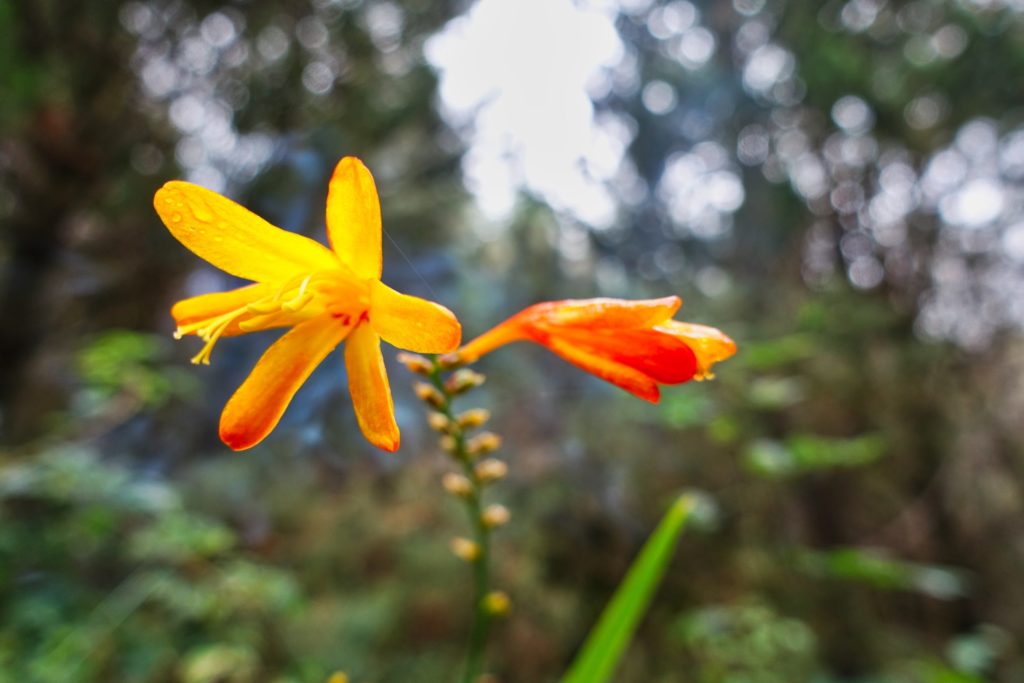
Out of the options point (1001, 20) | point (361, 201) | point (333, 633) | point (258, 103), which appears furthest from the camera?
point (1001, 20)

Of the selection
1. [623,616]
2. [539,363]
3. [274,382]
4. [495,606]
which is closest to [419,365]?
[274,382]

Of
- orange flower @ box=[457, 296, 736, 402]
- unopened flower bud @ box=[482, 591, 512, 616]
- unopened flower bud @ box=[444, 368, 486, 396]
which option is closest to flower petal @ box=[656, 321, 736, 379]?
orange flower @ box=[457, 296, 736, 402]

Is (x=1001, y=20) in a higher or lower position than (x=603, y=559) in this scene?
A: higher

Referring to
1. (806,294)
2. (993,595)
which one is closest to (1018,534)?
(993,595)

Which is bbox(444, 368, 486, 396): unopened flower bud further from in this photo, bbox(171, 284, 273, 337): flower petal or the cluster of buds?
bbox(171, 284, 273, 337): flower petal

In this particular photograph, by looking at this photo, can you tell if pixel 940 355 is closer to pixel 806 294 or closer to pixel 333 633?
pixel 806 294

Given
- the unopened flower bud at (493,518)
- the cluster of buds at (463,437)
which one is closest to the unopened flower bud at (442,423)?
the cluster of buds at (463,437)

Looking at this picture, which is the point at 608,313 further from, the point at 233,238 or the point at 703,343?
the point at 233,238
